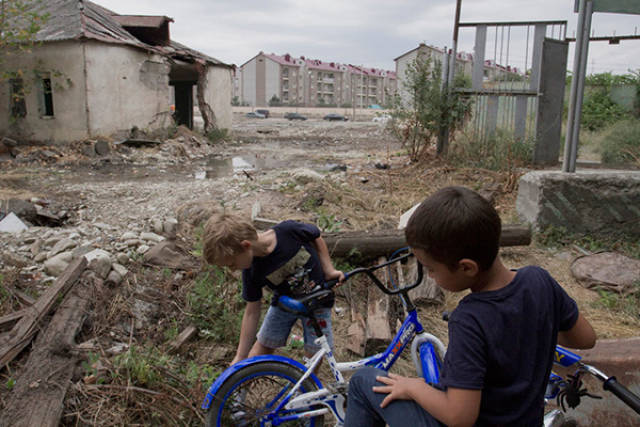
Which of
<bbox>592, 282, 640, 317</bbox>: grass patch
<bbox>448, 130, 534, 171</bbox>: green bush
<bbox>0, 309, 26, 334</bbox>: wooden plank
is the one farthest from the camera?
<bbox>448, 130, 534, 171</bbox>: green bush

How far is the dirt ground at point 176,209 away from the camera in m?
3.25

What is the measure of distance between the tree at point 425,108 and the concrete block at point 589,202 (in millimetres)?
3730

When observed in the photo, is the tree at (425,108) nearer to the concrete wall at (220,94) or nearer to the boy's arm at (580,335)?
the boy's arm at (580,335)

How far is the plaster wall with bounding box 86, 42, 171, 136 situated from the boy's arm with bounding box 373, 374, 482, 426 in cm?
1420

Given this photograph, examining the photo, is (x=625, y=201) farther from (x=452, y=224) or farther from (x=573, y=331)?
(x=452, y=224)

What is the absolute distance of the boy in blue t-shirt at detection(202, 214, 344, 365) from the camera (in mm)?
2307

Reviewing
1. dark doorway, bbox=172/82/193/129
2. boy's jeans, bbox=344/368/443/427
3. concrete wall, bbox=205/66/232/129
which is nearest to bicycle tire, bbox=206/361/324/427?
boy's jeans, bbox=344/368/443/427

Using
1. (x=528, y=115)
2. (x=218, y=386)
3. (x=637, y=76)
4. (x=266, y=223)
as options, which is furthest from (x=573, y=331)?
(x=637, y=76)

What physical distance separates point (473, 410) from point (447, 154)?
8000 millimetres

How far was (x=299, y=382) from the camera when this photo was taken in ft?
7.25

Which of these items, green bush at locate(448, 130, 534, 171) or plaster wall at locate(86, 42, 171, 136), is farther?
plaster wall at locate(86, 42, 171, 136)

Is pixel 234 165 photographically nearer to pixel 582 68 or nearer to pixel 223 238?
pixel 582 68

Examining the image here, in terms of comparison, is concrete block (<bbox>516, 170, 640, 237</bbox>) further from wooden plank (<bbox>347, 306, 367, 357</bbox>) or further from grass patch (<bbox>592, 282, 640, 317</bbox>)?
wooden plank (<bbox>347, 306, 367, 357</bbox>)

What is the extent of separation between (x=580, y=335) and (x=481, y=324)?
46 centimetres
